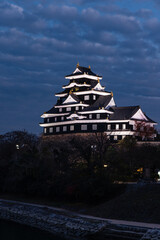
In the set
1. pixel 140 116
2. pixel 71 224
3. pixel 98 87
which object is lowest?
pixel 71 224

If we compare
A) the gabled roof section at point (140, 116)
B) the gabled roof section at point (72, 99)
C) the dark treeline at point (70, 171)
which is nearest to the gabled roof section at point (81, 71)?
the gabled roof section at point (72, 99)

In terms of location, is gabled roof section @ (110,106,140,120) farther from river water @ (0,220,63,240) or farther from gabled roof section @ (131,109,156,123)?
river water @ (0,220,63,240)

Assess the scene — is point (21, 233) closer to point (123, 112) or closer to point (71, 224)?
point (71, 224)

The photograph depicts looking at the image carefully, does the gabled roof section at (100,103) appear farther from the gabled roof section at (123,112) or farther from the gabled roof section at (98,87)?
the gabled roof section at (98,87)

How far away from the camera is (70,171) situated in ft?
133

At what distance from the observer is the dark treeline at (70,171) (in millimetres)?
36281

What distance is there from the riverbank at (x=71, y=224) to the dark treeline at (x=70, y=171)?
8.31 ft

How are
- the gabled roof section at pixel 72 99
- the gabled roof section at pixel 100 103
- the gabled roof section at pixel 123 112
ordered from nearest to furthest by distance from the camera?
the gabled roof section at pixel 123 112, the gabled roof section at pixel 100 103, the gabled roof section at pixel 72 99

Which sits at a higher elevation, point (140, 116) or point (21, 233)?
point (140, 116)

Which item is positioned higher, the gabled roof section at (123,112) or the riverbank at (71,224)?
the gabled roof section at (123,112)

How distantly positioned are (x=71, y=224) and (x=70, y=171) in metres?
10.6

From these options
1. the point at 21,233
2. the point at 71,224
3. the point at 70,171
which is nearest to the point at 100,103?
the point at 70,171

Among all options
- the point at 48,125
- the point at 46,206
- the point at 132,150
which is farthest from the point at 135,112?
the point at 46,206

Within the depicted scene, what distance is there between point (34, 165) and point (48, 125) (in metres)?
38.8
